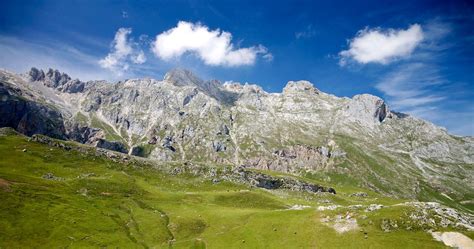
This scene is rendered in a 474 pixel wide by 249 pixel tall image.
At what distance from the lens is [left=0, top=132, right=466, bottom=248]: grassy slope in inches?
2975

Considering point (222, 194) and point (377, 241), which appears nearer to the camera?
point (377, 241)

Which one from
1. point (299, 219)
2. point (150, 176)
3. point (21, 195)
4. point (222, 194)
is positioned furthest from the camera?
point (150, 176)

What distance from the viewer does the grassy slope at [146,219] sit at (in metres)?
75.6

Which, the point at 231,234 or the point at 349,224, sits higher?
the point at 349,224

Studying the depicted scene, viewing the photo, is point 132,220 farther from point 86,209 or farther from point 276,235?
point 276,235

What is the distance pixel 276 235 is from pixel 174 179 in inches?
3988

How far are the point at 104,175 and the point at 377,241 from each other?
118 m

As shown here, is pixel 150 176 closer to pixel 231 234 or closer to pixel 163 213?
pixel 163 213

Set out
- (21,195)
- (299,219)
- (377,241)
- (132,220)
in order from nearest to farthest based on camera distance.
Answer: (377,241) < (299,219) < (21,195) < (132,220)

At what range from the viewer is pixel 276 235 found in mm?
82375

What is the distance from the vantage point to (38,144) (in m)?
177

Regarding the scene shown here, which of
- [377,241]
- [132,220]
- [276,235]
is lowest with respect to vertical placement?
[132,220]

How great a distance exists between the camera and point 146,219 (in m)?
103

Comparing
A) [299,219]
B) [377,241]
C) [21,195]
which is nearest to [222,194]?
[299,219]
